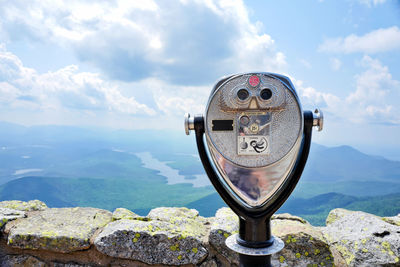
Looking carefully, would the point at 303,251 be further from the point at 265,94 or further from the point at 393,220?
the point at 265,94

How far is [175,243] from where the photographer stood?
1.85 metres

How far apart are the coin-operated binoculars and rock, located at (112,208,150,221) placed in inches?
30.7

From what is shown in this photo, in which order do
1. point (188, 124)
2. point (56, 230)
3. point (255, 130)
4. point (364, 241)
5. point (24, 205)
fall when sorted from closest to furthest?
point (255, 130), point (188, 124), point (364, 241), point (56, 230), point (24, 205)

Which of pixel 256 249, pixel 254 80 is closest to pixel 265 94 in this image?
pixel 254 80

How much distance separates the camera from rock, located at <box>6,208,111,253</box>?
6.13 ft

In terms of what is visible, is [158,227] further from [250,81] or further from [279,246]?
[250,81]

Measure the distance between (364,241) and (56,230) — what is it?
1766mm

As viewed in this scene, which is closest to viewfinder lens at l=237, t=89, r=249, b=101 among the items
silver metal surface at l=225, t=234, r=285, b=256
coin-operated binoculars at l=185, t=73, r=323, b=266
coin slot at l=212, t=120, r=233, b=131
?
coin-operated binoculars at l=185, t=73, r=323, b=266

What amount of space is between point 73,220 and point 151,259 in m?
0.63

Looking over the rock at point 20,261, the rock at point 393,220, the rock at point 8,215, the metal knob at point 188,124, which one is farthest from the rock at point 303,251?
the rock at point 8,215

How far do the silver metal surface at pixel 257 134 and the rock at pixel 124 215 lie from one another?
34.9 inches

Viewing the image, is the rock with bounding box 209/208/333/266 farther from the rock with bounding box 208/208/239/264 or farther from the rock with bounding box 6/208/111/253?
the rock with bounding box 6/208/111/253

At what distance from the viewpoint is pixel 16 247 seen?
6.32 feet

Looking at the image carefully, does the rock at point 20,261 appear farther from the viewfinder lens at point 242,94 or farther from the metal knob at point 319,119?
the metal knob at point 319,119
